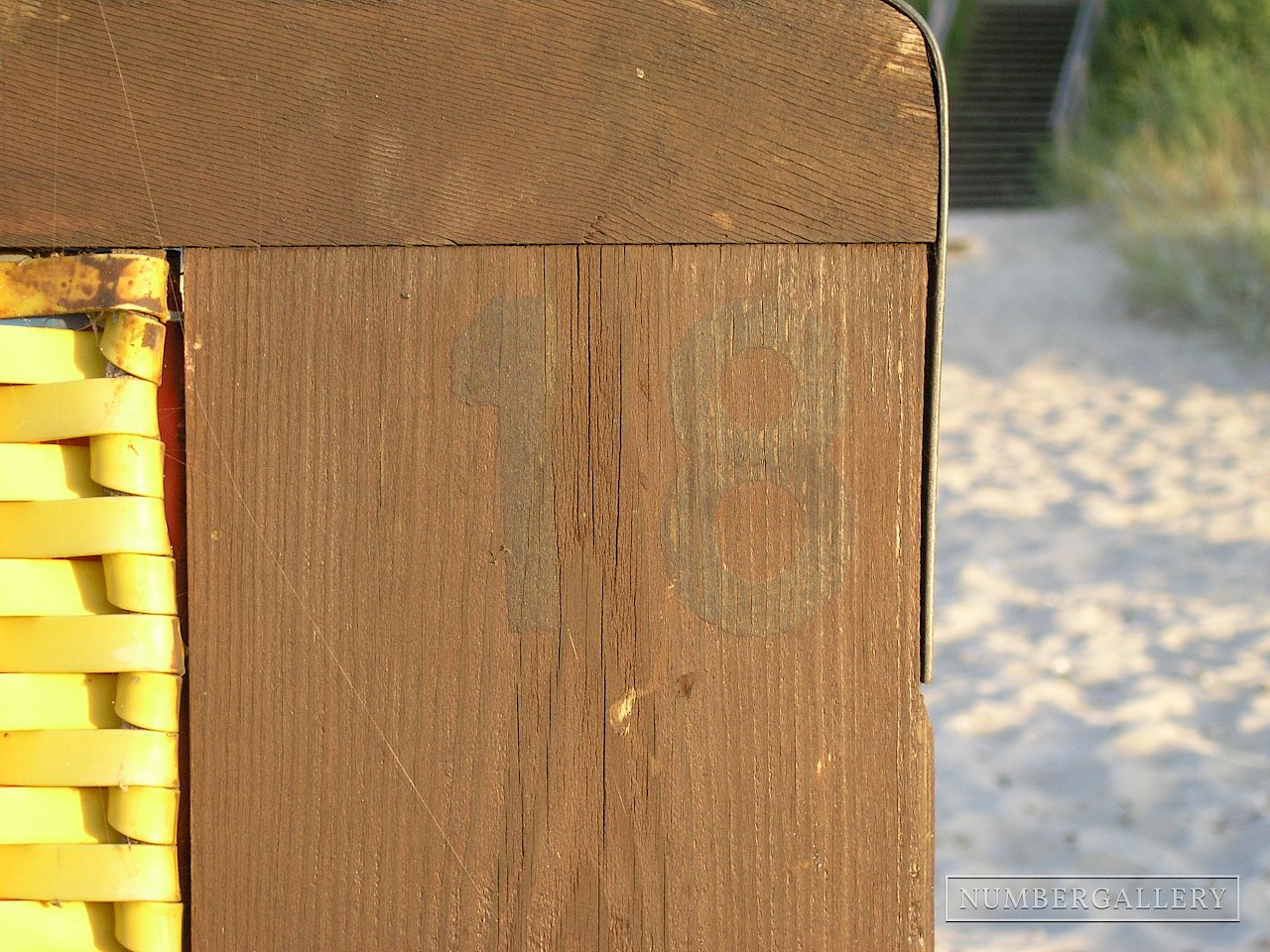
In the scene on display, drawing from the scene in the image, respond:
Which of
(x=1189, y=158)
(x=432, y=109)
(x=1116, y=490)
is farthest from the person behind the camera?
(x=1189, y=158)

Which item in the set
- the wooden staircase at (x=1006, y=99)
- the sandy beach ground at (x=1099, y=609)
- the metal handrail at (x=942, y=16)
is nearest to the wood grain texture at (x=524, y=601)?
the sandy beach ground at (x=1099, y=609)

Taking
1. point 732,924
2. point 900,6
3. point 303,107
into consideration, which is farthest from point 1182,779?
point 303,107

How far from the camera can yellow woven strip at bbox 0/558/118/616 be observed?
2.60 feet

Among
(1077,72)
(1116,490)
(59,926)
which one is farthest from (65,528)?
(1077,72)

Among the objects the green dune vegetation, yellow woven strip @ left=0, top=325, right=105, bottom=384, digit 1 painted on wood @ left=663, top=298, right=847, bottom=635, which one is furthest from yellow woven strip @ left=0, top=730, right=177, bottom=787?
the green dune vegetation

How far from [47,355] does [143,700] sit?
0.25 metres

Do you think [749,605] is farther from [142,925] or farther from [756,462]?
[142,925]

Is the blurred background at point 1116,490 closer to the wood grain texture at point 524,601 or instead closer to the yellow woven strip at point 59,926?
the wood grain texture at point 524,601

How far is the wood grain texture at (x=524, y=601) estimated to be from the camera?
0.82m

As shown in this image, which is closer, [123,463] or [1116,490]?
[123,463]

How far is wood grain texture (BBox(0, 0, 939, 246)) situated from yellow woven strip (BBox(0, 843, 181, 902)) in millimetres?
428

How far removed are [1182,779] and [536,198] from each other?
2525 mm

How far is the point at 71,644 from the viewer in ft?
2.62

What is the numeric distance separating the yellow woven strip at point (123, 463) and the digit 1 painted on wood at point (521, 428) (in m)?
0.23
